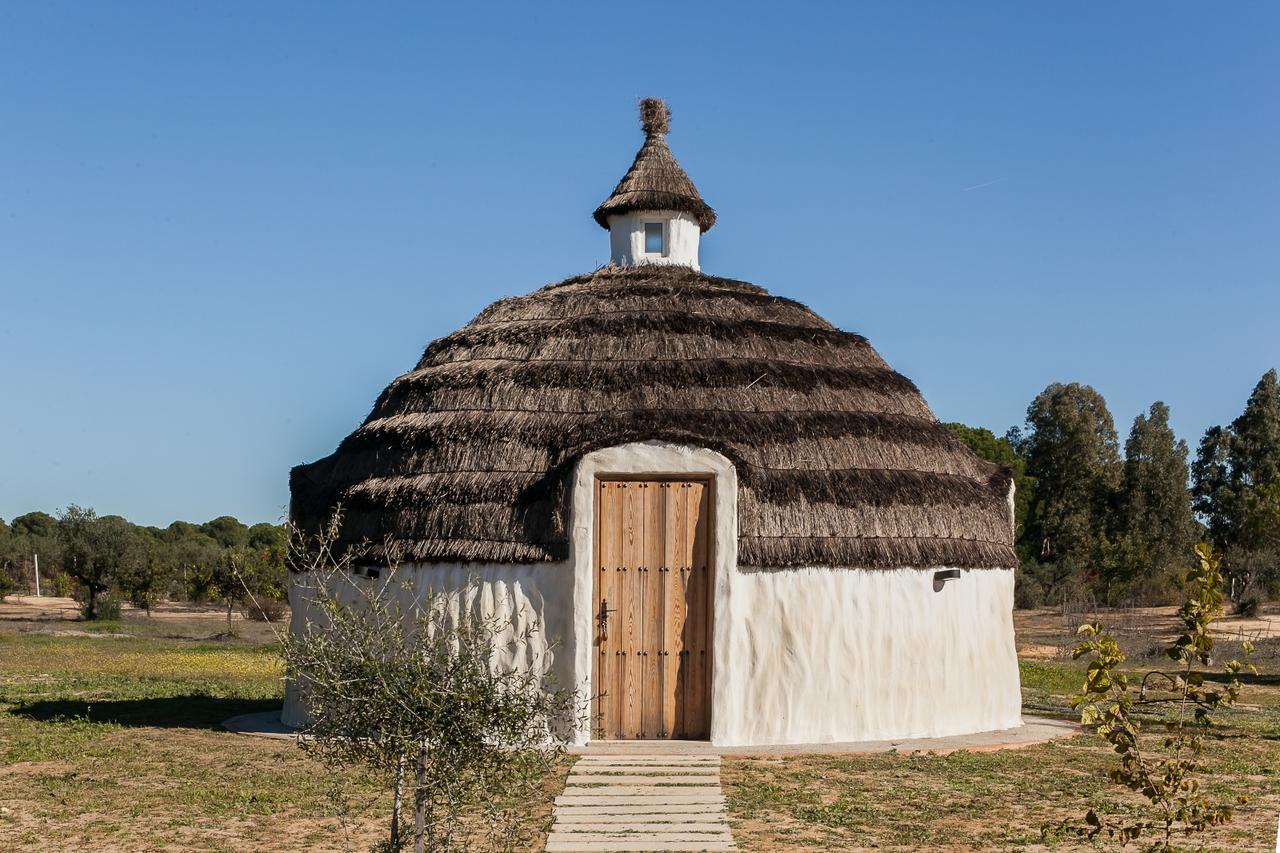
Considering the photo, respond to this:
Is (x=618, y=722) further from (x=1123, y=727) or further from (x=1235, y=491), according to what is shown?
(x=1235, y=491)

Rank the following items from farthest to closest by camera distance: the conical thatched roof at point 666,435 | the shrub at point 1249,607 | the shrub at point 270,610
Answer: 1. the shrub at point 270,610
2. the shrub at point 1249,607
3. the conical thatched roof at point 666,435

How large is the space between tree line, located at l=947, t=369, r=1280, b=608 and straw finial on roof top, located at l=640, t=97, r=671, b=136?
119 ft

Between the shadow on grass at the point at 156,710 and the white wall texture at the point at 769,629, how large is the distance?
14.4 ft

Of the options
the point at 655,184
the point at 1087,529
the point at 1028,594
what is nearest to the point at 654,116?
the point at 655,184

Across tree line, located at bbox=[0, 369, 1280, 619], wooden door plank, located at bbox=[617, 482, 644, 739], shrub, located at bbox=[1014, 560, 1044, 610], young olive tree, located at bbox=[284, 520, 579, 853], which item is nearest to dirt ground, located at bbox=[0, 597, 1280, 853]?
young olive tree, located at bbox=[284, 520, 579, 853]

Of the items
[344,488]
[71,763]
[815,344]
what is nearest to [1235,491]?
[815,344]

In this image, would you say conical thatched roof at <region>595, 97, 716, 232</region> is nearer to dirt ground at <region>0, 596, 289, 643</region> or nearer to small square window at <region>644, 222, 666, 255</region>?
small square window at <region>644, 222, 666, 255</region>

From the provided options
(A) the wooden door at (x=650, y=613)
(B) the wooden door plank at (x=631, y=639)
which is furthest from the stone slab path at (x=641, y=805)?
(A) the wooden door at (x=650, y=613)

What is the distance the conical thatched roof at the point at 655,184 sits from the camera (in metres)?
19.3

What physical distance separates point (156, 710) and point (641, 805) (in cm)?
994

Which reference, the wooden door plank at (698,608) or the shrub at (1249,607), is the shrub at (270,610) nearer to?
the shrub at (1249,607)

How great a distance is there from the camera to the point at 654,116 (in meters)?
20.3

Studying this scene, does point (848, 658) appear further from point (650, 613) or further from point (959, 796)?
point (959, 796)

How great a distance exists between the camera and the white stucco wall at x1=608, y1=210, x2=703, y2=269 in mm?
19438
